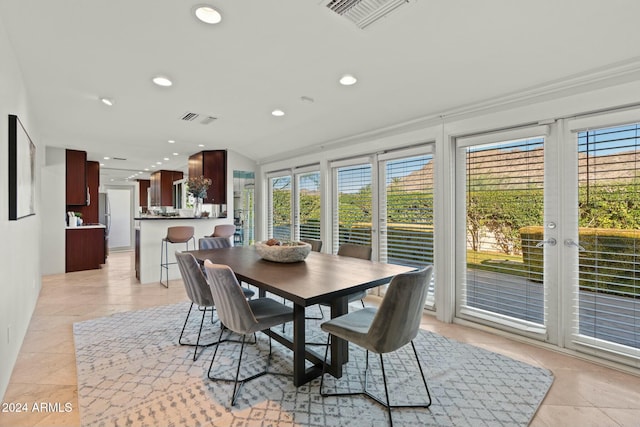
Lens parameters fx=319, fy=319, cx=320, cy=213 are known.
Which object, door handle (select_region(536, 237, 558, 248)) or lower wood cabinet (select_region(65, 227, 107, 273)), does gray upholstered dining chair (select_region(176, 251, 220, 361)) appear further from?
lower wood cabinet (select_region(65, 227, 107, 273))

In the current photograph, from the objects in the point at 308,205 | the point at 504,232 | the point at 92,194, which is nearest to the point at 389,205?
the point at 504,232

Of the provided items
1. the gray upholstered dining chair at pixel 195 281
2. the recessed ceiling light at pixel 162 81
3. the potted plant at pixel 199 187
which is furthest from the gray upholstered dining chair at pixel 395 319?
the potted plant at pixel 199 187

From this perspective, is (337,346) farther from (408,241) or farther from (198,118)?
(198,118)

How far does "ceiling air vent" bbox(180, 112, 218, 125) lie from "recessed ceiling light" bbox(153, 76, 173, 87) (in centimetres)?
91

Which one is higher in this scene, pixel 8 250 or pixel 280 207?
pixel 280 207

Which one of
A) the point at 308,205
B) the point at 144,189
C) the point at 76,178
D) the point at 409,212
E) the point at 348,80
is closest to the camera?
the point at 348,80

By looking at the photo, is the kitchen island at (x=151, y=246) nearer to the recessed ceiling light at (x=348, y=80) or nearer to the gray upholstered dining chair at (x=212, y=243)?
the gray upholstered dining chair at (x=212, y=243)

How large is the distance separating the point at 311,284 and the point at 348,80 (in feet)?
6.30

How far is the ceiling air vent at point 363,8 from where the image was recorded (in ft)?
6.04

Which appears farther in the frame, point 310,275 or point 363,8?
point 310,275

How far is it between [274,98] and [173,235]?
2698 millimetres

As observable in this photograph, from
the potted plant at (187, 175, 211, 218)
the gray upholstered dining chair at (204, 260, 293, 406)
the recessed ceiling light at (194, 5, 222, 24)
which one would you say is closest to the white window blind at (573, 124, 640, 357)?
the gray upholstered dining chair at (204, 260, 293, 406)

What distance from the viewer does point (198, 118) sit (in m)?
4.13

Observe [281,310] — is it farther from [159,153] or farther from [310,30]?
[159,153]
